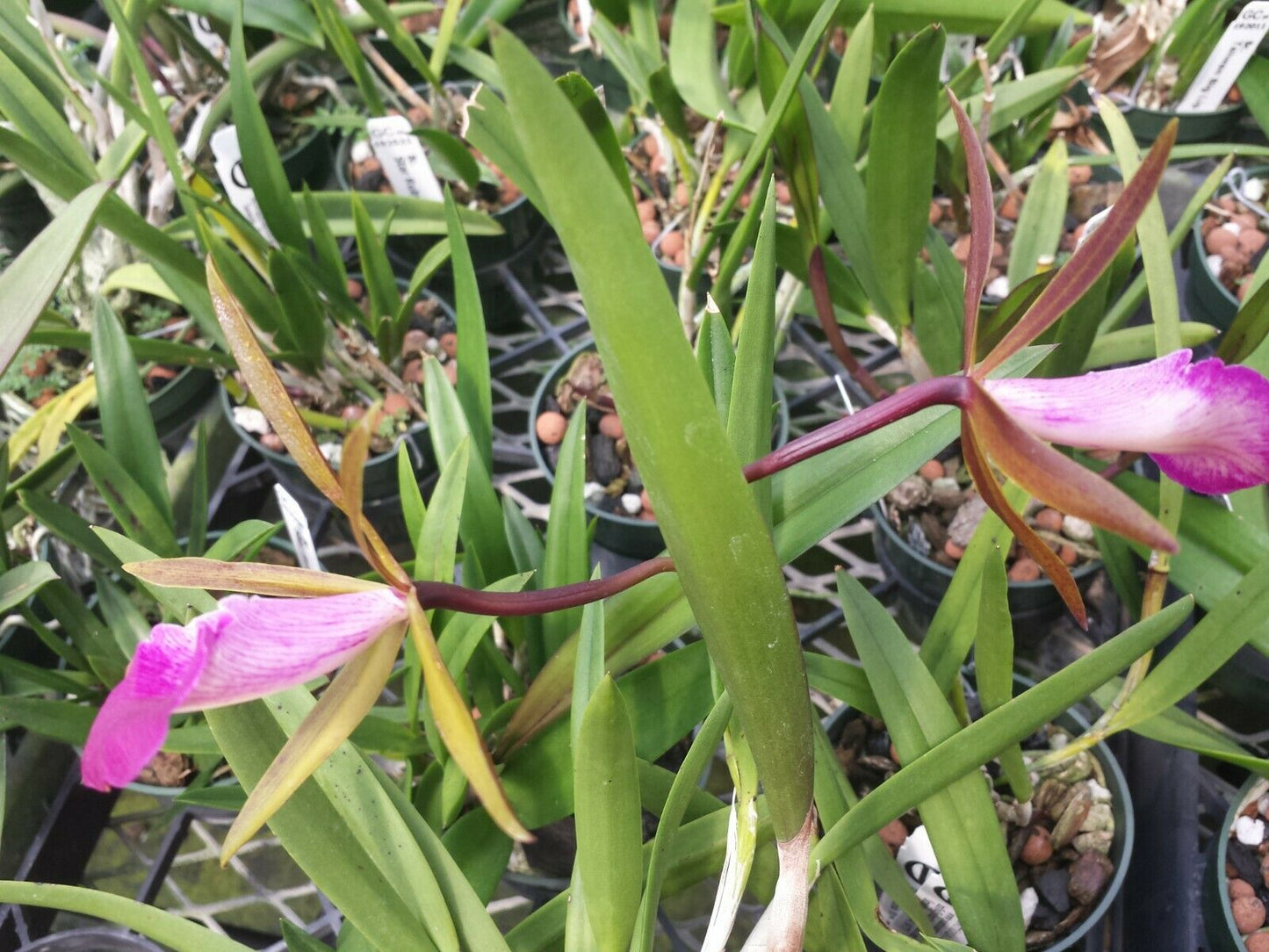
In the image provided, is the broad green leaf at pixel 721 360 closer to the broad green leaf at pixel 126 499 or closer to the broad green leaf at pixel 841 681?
the broad green leaf at pixel 841 681

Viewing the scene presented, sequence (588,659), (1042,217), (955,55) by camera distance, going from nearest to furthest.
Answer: (588,659)
(1042,217)
(955,55)

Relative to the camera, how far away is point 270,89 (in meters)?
1.39

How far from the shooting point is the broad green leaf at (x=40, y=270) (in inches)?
19.8

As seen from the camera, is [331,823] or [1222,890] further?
[1222,890]

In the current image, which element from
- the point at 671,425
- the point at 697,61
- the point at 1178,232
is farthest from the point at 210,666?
the point at 697,61

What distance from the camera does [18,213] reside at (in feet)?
4.12

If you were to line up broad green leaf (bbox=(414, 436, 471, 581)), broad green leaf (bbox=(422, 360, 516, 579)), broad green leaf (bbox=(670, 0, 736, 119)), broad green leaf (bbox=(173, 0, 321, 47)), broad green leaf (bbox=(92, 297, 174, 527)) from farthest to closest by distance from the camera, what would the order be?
broad green leaf (bbox=(173, 0, 321, 47)) → broad green leaf (bbox=(670, 0, 736, 119)) → broad green leaf (bbox=(92, 297, 174, 527)) → broad green leaf (bbox=(422, 360, 516, 579)) → broad green leaf (bbox=(414, 436, 471, 581))

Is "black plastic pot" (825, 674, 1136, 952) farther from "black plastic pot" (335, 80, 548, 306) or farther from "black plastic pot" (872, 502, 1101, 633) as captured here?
"black plastic pot" (335, 80, 548, 306)

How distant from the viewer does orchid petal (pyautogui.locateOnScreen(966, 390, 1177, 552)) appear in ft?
0.96

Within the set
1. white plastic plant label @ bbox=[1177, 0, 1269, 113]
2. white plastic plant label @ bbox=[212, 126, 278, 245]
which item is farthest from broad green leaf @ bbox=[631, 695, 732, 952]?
white plastic plant label @ bbox=[1177, 0, 1269, 113]

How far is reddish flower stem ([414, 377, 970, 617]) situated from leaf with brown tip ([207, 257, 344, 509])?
0.21ft

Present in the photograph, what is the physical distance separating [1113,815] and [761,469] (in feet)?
1.59

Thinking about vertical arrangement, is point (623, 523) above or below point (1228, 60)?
below

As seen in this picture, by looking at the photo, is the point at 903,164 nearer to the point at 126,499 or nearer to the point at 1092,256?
the point at 1092,256
